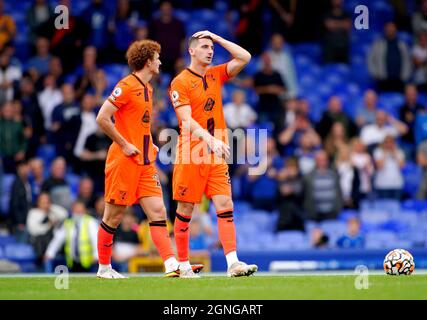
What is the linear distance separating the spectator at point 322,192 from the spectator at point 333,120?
1.47 meters

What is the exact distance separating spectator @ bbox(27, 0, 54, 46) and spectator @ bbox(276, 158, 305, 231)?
710 centimetres

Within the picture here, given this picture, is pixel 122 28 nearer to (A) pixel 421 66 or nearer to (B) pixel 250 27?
(B) pixel 250 27

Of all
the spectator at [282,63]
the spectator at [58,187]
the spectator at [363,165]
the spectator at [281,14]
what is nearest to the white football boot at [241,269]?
the spectator at [58,187]

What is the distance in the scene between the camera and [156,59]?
14477 mm

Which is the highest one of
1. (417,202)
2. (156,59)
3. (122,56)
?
(122,56)

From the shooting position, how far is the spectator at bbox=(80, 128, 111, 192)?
2258cm

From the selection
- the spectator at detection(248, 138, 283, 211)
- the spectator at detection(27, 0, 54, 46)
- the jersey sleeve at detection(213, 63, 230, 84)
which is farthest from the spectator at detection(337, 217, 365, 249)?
the spectator at detection(27, 0, 54, 46)

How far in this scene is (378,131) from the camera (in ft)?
79.4

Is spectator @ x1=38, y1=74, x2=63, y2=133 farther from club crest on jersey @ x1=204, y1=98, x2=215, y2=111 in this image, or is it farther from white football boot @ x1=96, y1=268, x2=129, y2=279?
club crest on jersey @ x1=204, y1=98, x2=215, y2=111

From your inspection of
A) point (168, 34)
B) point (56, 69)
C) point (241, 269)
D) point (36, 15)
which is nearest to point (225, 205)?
point (241, 269)

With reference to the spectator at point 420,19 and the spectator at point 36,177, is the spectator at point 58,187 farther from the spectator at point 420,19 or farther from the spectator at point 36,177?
the spectator at point 420,19
